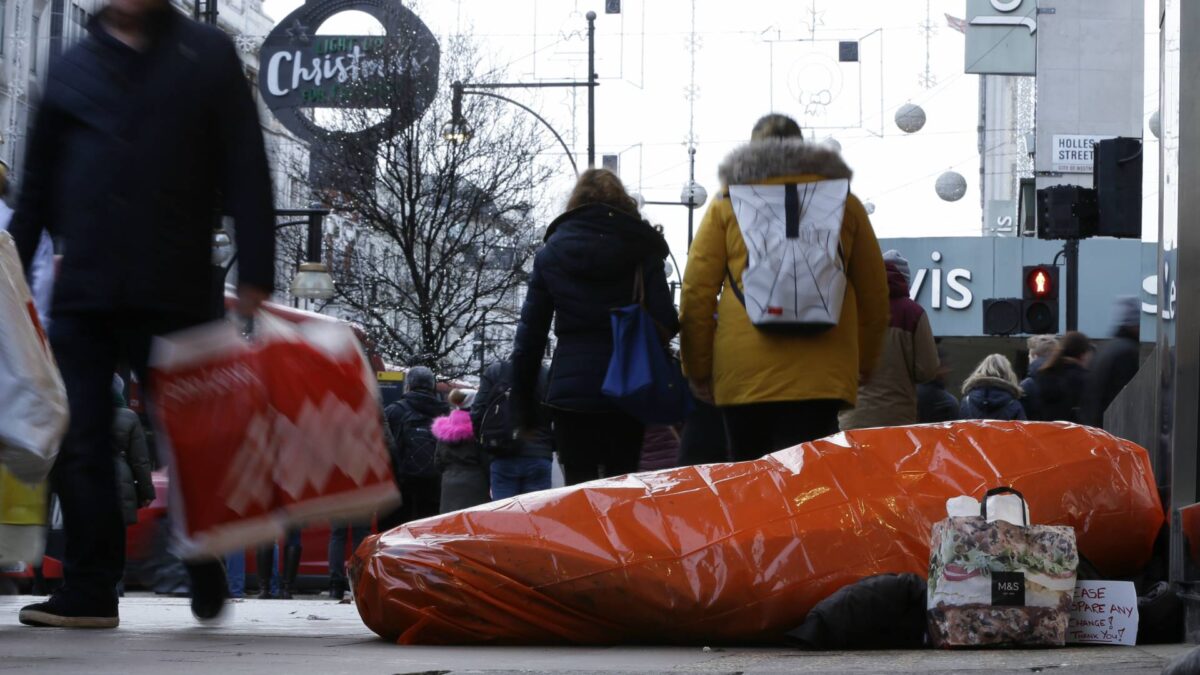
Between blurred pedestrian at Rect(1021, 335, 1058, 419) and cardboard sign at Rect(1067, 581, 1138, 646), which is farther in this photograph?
blurred pedestrian at Rect(1021, 335, 1058, 419)

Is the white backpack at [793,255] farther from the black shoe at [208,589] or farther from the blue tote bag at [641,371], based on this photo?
the black shoe at [208,589]

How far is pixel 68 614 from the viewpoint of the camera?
5.46 meters

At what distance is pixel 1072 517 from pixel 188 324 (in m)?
2.65

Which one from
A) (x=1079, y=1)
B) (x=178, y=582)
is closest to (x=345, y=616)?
(x=178, y=582)

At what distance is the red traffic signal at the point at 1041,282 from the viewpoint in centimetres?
1800

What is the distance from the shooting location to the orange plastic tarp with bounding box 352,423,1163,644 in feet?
17.6

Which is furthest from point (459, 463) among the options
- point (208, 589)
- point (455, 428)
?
point (208, 589)

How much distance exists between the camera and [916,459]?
570cm

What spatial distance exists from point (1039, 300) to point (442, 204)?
20783 millimetres

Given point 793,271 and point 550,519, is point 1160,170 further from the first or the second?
point 550,519

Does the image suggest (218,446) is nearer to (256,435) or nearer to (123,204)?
(256,435)

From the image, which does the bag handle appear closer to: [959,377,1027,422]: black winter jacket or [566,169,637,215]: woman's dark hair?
[566,169,637,215]: woman's dark hair

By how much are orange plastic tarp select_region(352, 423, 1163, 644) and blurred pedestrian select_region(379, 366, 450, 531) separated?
29.9ft

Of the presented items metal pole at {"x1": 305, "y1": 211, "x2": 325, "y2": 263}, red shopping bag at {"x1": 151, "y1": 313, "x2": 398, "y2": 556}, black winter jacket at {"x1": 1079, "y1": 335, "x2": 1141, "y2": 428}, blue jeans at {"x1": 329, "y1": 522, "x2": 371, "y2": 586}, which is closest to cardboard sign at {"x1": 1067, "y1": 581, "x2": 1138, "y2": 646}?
red shopping bag at {"x1": 151, "y1": 313, "x2": 398, "y2": 556}
